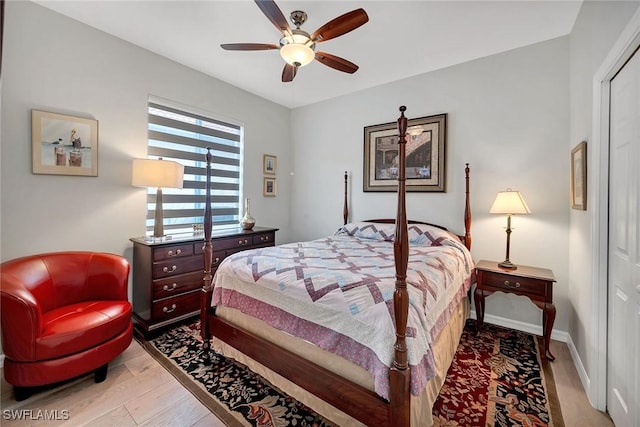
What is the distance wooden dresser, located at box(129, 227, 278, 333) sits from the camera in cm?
260

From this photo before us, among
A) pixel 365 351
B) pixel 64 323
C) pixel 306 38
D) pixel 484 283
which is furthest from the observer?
pixel 484 283

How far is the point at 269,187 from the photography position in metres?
4.45

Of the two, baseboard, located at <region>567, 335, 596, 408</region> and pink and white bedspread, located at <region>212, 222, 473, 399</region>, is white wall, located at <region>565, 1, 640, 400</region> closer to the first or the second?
baseboard, located at <region>567, 335, 596, 408</region>

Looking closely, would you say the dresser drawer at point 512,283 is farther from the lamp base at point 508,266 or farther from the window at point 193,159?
the window at point 193,159

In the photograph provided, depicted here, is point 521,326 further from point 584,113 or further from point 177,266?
point 177,266

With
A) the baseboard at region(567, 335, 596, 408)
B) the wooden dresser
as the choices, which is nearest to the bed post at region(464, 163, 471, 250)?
the baseboard at region(567, 335, 596, 408)

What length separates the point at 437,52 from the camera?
2.94 m

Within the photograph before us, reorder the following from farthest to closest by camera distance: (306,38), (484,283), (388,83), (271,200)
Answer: (271,200), (388,83), (484,283), (306,38)

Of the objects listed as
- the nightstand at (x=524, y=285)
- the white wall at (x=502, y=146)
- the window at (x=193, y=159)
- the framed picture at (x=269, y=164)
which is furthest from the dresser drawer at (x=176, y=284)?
the nightstand at (x=524, y=285)

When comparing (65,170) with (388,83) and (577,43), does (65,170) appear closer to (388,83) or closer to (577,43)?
(388,83)

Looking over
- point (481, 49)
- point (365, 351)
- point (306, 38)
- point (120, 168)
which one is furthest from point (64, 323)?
point (481, 49)

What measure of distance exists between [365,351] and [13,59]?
342 cm

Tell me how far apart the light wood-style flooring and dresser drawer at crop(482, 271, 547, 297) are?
607mm

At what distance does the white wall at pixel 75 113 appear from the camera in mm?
2184
